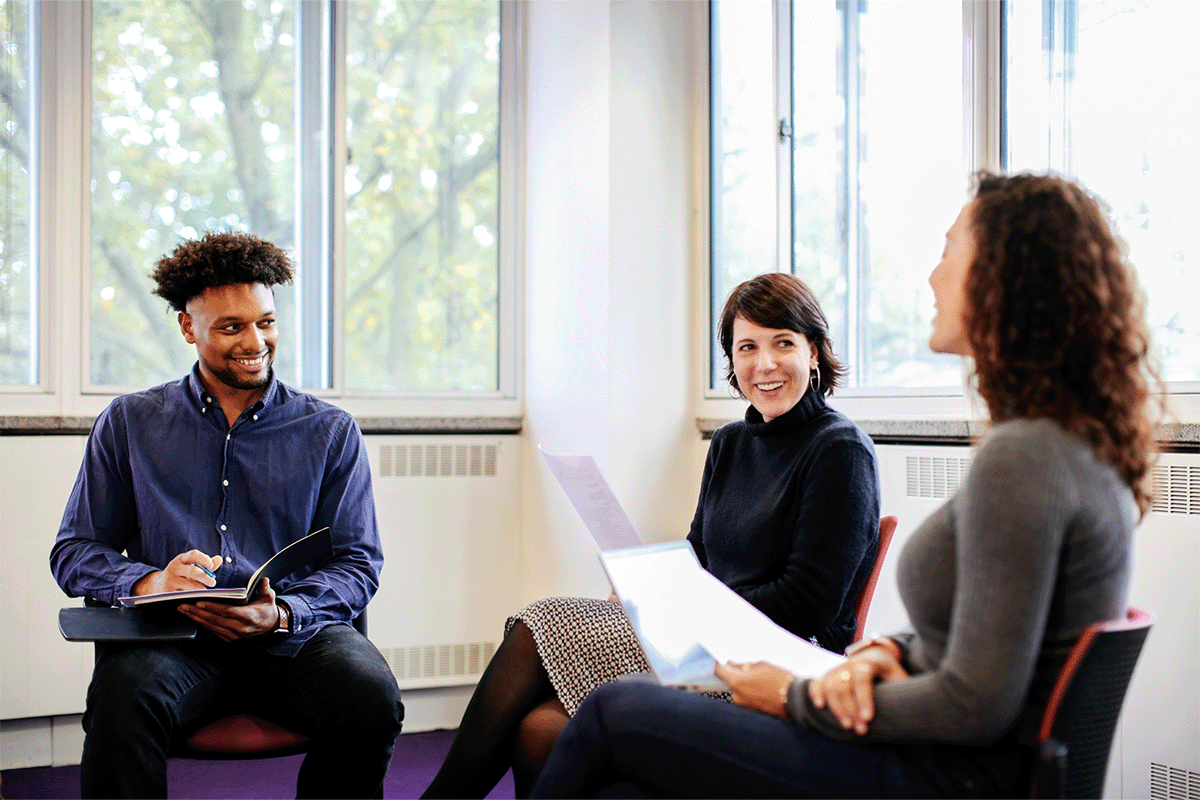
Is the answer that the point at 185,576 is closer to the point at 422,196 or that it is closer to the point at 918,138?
the point at 422,196

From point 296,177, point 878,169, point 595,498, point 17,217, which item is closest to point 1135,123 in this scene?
point 878,169

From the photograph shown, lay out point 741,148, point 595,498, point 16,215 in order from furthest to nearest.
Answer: point 741,148 < point 16,215 < point 595,498

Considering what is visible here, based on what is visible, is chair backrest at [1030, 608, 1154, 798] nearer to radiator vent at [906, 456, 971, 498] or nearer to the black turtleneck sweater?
the black turtleneck sweater

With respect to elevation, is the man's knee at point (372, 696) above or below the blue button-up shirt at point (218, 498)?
below

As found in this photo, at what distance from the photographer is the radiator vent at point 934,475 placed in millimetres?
2275

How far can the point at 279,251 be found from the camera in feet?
6.90

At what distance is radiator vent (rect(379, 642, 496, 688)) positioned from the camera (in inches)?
123

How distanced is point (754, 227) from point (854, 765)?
2.20m

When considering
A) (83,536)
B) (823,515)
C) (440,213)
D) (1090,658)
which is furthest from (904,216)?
(83,536)

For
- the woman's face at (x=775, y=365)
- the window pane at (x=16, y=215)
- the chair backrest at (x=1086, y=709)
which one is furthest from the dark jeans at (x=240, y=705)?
the window pane at (x=16, y=215)

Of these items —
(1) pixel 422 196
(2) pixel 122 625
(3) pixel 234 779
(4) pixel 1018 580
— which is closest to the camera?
(4) pixel 1018 580

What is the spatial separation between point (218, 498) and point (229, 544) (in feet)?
0.33

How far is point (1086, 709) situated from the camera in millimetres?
1012

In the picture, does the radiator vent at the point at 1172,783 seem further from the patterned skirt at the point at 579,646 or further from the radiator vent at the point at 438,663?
the radiator vent at the point at 438,663
